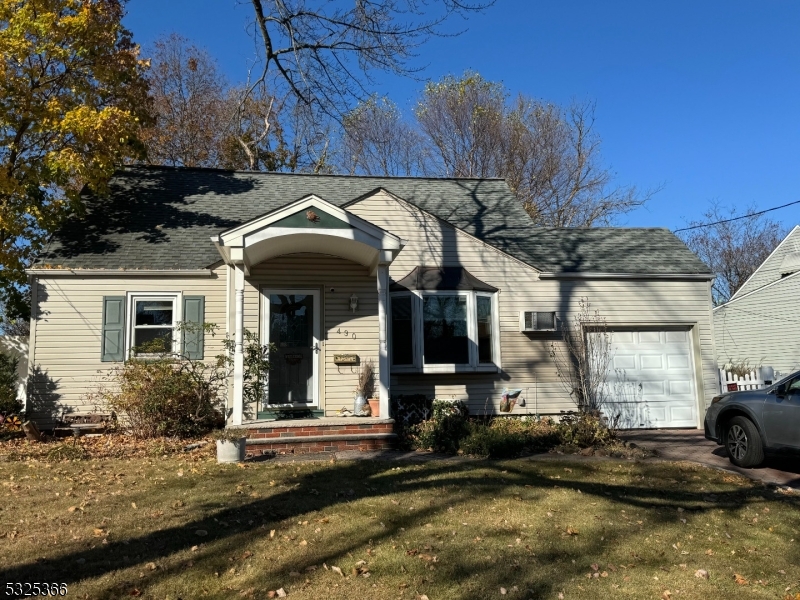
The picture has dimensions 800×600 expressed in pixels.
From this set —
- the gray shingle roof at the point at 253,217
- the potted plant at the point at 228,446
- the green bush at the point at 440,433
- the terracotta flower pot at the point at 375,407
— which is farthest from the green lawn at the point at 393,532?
the gray shingle roof at the point at 253,217

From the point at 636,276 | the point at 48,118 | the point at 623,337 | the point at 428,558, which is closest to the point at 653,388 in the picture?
the point at 623,337

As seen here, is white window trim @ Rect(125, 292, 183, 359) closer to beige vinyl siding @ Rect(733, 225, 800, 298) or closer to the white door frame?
the white door frame

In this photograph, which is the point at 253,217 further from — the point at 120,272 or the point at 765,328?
the point at 765,328

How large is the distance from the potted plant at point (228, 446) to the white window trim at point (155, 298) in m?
3.59

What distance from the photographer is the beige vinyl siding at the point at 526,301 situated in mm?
11531

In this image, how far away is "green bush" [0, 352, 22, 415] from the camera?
10523mm

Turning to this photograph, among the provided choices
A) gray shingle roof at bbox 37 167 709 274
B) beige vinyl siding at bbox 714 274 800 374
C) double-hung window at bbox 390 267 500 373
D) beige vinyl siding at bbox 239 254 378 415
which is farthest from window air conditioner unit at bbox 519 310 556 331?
beige vinyl siding at bbox 714 274 800 374

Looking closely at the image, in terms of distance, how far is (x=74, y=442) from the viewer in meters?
9.37

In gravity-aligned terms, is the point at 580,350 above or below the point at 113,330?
below

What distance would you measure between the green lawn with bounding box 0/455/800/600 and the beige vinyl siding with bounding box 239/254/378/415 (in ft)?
10.5

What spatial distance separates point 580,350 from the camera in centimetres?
1108

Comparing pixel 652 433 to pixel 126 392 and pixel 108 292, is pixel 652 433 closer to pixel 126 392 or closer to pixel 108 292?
pixel 126 392

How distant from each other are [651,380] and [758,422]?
399 centimetres

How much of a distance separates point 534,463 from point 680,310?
5.83m
